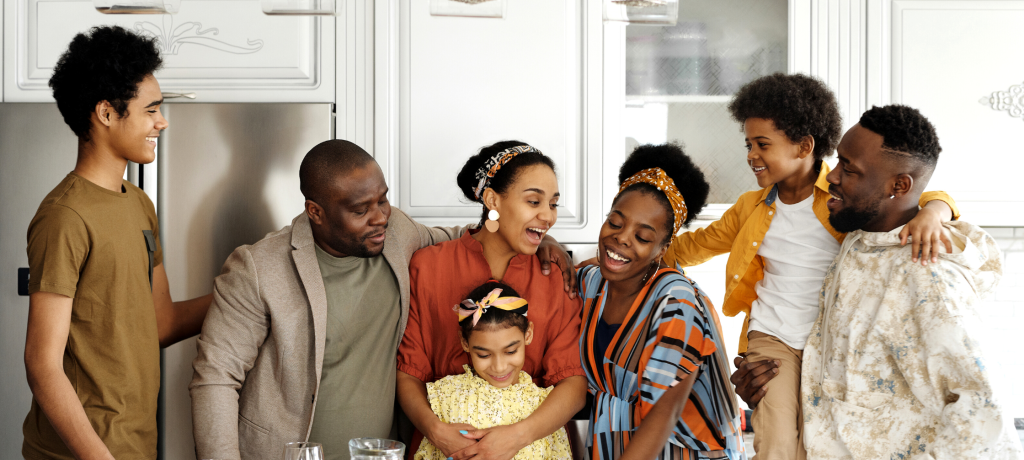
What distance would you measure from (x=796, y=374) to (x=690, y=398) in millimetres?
275

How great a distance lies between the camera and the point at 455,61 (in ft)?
7.89

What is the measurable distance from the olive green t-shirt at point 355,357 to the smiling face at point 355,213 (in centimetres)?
7

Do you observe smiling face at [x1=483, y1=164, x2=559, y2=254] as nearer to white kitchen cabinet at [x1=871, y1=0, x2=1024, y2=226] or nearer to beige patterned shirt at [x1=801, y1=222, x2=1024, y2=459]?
beige patterned shirt at [x1=801, y1=222, x2=1024, y2=459]

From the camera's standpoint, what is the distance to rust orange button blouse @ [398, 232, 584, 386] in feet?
5.86

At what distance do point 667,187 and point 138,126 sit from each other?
1.27 metres

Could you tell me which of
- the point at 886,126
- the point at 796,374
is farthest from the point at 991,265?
the point at 796,374

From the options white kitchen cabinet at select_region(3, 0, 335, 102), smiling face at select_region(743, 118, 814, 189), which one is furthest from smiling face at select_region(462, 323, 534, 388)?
white kitchen cabinet at select_region(3, 0, 335, 102)

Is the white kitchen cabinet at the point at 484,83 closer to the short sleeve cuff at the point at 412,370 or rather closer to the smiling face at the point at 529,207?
the smiling face at the point at 529,207

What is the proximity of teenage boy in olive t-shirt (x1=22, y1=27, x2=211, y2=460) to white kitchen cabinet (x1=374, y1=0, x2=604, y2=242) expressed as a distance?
850mm

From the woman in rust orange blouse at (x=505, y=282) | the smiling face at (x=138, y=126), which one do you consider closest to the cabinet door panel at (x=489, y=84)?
the woman in rust orange blouse at (x=505, y=282)

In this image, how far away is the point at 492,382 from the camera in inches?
66.9

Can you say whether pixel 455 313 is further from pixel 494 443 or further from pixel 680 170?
pixel 680 170

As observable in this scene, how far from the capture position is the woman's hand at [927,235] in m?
1.50

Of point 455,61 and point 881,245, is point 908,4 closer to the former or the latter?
point 881,245
